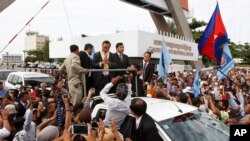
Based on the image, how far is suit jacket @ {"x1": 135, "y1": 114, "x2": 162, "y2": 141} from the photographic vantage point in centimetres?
376

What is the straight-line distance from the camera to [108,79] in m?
6.46

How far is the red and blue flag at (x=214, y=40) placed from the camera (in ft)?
29.0

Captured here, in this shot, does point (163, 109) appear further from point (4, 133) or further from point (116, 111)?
point (4, 133)

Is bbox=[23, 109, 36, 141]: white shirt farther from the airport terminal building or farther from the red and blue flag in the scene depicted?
the airport terminal building

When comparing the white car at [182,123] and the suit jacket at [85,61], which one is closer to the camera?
the white car at [182,123]

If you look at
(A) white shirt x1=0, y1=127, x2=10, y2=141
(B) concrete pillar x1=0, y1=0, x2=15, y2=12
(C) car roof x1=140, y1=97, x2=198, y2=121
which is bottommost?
(A) white shirt x1=0, y1=127, x2=10, y2=141

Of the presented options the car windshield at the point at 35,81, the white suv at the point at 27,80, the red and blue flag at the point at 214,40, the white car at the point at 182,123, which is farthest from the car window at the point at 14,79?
the white car at the point at 182,123

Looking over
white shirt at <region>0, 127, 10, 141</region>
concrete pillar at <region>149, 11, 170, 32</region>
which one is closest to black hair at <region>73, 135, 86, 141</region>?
white shirt at <region>0, 127, 10, 141</region>

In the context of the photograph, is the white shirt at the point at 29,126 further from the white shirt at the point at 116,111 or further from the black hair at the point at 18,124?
the white shirt at the point at 116,111

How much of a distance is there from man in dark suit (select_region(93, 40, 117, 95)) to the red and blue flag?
3229mm

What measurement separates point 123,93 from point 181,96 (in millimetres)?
3112

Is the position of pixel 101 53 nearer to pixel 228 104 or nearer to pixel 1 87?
pixel 228 104

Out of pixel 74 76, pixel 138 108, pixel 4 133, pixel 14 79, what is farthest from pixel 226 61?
pixel 14 79

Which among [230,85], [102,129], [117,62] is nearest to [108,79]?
[117,62]
